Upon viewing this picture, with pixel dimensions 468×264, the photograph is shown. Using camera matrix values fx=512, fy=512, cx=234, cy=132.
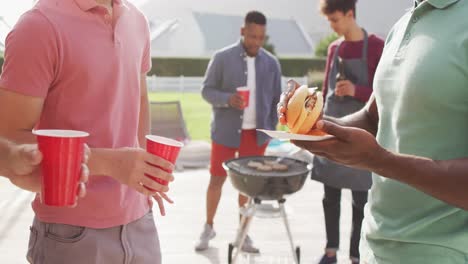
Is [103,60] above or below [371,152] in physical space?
above

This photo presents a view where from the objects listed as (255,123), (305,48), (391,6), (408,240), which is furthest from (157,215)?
(391,6)

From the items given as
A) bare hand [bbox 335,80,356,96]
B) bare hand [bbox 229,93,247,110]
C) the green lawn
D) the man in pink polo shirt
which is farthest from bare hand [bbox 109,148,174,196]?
the green lawn

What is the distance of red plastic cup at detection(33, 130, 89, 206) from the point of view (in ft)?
4.01

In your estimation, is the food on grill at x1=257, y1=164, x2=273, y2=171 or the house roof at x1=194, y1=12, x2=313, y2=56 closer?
the food on grill at x1=257, y1=164, x2=273, y2=171

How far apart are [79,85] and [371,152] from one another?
2.97ft

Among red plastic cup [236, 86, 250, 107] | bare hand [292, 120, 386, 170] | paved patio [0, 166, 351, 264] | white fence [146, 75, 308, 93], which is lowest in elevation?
white fence [146, 75, 308, 93]

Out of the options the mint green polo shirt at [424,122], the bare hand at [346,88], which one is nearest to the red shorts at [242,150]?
the bare hand at [346,88]

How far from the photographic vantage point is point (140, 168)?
150 centimetres

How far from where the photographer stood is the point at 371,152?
1.35 meters

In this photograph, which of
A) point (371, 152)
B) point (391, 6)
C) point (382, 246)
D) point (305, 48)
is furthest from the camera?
point (391, 6)

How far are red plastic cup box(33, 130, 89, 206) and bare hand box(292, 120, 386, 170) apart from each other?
62cm

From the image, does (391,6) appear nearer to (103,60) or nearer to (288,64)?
(288,64)

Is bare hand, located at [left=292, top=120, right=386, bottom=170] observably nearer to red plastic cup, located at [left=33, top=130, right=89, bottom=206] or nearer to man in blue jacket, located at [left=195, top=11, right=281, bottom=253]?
Answer: red plastic cup, located at [left=33, top=130, right=89, bottom=206]

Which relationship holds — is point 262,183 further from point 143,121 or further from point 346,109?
point 143,121
